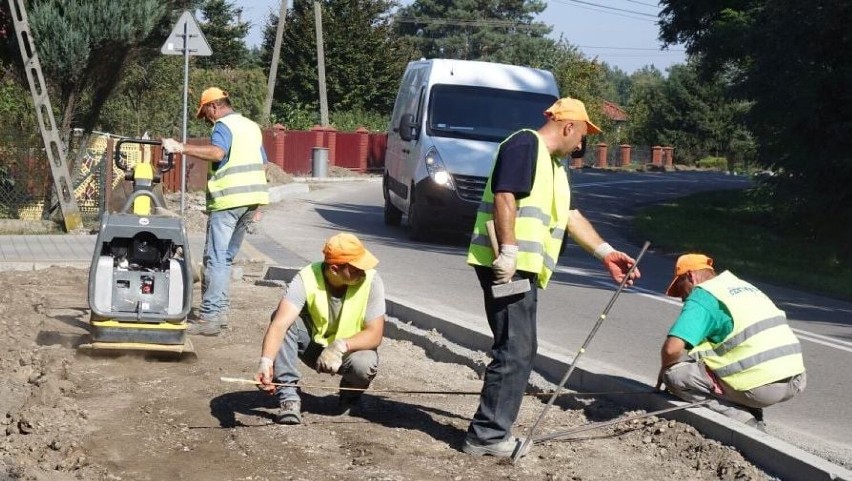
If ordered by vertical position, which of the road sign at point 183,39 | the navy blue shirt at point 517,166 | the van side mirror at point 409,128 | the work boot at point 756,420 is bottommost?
the work boot at point 756,420

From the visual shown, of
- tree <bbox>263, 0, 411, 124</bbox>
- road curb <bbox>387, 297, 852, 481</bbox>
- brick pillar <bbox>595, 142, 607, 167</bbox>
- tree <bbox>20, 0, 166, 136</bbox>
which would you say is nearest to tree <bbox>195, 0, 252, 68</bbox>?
tree <bbox>263, 0, 411, 124</bbox>

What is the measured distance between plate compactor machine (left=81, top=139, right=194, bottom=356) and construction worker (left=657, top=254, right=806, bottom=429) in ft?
11.0

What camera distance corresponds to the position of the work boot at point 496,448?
21.1 ft

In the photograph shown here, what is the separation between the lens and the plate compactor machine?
8.41 m

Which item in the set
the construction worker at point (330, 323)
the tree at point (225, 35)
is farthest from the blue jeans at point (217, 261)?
the tree at point (225, 35)

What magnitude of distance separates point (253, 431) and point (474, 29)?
312 ft

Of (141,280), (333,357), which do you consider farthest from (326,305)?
(141,280)

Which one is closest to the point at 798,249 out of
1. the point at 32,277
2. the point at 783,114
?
the point at 783,114

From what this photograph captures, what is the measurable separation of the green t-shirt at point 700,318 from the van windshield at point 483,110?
11744mm

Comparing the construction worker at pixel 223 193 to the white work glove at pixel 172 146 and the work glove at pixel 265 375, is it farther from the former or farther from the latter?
the work glove at pixel 265 375

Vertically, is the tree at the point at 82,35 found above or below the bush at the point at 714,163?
above

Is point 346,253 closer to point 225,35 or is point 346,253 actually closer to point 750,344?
point 750,344

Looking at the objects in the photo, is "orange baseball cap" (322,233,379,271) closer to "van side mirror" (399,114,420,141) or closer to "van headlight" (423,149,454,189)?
"van headlight" (423,149,454,189)

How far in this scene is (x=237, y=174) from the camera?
9.60 metres
